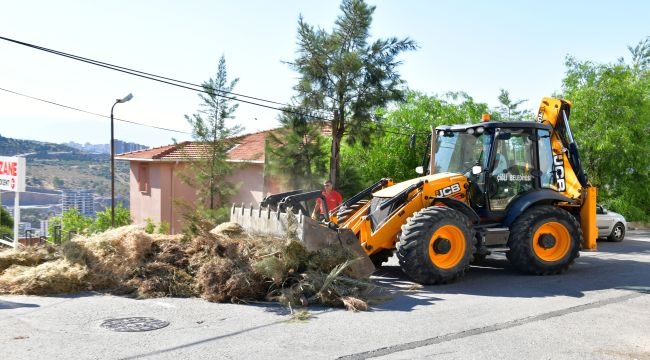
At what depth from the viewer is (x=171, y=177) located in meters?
31.1

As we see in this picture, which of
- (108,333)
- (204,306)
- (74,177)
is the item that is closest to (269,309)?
→ (204,306)

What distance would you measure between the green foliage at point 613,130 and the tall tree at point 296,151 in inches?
433

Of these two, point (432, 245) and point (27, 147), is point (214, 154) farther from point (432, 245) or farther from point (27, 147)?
point (27, 147)

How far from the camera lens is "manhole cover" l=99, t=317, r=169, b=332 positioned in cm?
680

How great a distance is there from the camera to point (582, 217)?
11.3 metres

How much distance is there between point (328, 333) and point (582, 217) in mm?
6562

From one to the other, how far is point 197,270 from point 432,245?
3.46 metres

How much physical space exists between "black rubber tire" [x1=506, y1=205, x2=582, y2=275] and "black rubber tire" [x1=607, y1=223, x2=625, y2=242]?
7.03m

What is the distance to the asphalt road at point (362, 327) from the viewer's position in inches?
240

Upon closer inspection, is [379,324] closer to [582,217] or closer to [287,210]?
[287,210]

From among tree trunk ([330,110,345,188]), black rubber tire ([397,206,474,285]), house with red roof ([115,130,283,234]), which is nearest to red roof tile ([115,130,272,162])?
house with red roof ([115,130,283,234])

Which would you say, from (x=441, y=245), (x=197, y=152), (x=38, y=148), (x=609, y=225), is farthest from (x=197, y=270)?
(x=38, y=148)

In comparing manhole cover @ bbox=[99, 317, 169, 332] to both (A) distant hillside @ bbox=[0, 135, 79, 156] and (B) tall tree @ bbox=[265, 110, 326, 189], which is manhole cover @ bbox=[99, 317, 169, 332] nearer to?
(B) tall tree @ bbox=[265, 110, 326, 189]

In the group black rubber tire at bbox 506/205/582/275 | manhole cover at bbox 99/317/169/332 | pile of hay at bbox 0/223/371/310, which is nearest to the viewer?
manhole cover at bbox 99/317/169/332
